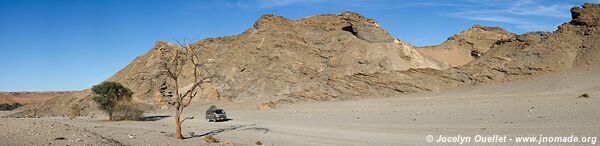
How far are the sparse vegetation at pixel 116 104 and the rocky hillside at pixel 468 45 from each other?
120 ft

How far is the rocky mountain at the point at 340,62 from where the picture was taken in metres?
45.2

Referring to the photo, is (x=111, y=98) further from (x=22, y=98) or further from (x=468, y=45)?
(x=22, y=98)

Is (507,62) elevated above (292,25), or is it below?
below

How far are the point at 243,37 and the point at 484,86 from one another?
26.9 metres

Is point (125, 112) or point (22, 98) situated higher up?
point (22, 98)

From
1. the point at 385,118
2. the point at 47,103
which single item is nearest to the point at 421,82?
the point at 385,118

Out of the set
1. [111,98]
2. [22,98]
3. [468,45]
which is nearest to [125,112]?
[111,98]

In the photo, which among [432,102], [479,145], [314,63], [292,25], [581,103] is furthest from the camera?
[292,25]

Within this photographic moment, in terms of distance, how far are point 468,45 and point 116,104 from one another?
42.7 m

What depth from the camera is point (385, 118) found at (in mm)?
27344

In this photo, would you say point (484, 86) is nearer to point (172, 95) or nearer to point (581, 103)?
point (581, 103)

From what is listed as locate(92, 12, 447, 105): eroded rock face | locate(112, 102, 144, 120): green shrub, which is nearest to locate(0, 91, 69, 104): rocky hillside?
locate(92, 12, 447, 105): eroded rock face

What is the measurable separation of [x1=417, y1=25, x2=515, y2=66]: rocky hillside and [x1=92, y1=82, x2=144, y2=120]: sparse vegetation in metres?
36.7

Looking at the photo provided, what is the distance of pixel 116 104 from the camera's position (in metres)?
37.9
